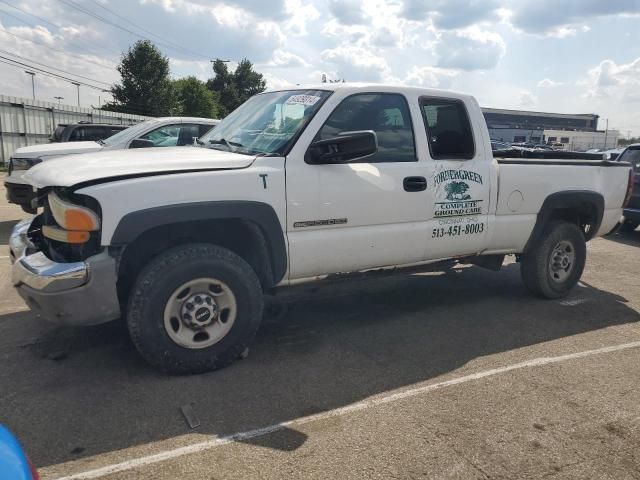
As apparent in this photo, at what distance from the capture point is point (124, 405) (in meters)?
3.24

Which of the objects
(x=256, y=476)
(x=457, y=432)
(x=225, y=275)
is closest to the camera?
(x=256, y=476)

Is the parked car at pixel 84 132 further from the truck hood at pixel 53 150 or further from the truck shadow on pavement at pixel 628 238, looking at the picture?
the truck shadow on pavement at pixel 628 238

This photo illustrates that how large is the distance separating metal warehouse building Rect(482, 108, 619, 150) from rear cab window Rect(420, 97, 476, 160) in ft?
221

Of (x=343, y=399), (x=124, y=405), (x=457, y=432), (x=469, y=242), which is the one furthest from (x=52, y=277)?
(x=469, y=242)

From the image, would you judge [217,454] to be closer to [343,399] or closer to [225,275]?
[343,399]

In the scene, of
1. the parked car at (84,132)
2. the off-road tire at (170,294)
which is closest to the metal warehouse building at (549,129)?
the parked car at (84,132)

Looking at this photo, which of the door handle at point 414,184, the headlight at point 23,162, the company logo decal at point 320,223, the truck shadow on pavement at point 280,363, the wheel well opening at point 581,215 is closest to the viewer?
the truck shadow on pavement at point 280,363

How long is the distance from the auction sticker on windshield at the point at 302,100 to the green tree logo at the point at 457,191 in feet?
4.41

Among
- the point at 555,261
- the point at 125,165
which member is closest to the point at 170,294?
the point at 125,165

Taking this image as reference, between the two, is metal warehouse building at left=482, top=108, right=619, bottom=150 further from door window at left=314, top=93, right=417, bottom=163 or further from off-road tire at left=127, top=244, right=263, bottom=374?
off-road tire at left=127, top=244, right=263, bottom=374

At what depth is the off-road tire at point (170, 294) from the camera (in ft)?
11.2

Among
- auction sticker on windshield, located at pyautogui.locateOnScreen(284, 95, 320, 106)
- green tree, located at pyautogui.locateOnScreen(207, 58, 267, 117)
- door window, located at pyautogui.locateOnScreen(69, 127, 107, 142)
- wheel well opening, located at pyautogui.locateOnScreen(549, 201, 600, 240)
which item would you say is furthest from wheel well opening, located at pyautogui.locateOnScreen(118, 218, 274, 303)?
green tree, located at pyautogui.locateOnScreen(207, 58, 267, 117)

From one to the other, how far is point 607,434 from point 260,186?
2.64 meters

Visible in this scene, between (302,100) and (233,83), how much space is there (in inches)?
2700
